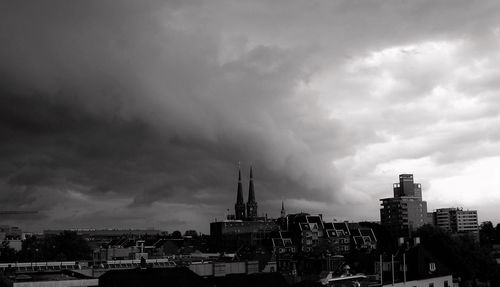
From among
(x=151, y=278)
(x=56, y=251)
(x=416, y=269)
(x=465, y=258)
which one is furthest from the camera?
(x=56, y=251)

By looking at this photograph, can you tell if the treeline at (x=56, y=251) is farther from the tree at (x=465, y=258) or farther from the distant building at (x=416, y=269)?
the tree at (x=465, y=258)

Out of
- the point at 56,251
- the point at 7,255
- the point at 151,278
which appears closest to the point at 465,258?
the point at 151,278

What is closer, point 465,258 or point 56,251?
point 465,258

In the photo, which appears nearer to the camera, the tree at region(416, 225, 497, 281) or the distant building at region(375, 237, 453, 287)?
the distant building at region(375, 237, 453, 287)

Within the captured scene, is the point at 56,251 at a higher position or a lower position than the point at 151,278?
lower

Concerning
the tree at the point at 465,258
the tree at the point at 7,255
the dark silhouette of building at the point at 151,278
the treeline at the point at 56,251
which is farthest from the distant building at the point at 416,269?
the tree at the point at 7,255

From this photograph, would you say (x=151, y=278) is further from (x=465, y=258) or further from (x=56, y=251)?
(x=56, y=251)

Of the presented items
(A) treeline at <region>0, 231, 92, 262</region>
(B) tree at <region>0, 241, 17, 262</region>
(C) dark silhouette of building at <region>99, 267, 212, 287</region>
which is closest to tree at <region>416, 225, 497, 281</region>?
(C) dark silhouette of building at <region>99, 267, 212, 287</region>

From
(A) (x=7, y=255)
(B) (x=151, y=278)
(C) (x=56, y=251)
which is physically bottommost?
(A) (x=7, y=255)

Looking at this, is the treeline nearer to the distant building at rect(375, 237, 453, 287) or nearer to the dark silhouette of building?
the distant building at rect(375, 237, 453, 287)

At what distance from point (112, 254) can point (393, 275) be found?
9698 centimetres

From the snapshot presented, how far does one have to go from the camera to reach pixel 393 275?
79.0 meters

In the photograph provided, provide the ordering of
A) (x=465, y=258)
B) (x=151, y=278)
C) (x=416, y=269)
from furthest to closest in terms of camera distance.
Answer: (x=465, y=258) → (x=416, y=269) → (x=151, y=278)

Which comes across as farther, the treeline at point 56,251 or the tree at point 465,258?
the treeline at point 56,251
